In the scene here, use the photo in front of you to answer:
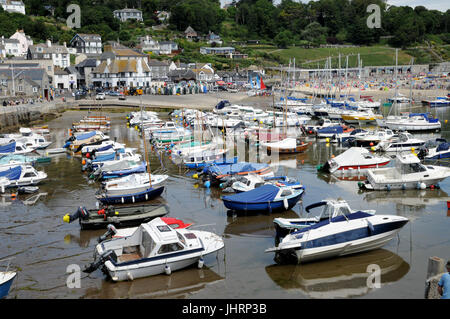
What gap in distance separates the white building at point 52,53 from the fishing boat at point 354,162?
8234 centimetres

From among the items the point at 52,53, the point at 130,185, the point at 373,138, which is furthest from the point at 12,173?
the point at 52,53

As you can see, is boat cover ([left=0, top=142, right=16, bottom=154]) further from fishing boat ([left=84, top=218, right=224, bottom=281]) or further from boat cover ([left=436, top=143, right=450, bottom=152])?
boat cover ([left=436, top=143, right=450, bottom=152])

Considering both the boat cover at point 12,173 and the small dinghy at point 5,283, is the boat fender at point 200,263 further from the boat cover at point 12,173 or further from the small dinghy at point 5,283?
the boat cover at point 12,173

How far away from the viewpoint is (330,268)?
17.9 meters

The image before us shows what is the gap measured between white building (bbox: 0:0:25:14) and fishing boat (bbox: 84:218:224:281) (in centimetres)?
14577

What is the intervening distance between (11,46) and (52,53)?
1972cm

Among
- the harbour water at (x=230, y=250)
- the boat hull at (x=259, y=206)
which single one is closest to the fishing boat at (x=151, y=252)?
the harbour water at (x=230, y=250)

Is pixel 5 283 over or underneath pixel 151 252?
underneath

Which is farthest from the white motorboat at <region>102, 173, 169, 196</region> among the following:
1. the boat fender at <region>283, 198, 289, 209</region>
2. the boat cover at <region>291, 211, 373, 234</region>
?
the boat cover at <region>291, 211, 373, 234</region>

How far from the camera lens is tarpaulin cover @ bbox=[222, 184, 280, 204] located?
2378cm

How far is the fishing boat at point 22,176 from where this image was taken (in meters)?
30.0

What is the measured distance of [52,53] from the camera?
10338cm

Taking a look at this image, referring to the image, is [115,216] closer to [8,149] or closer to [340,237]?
[340,237]
